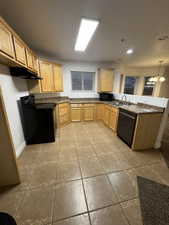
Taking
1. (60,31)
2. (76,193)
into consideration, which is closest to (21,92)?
(60,31)

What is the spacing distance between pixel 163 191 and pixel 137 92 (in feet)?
18.9

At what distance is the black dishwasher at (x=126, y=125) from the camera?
2342 millimetres

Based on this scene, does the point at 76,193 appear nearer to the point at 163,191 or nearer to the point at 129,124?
the point at 163,191

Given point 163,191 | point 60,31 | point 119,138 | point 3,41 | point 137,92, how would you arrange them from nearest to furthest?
point 3,41, point 163,191, point 60,31, point 119,138, point 137,92

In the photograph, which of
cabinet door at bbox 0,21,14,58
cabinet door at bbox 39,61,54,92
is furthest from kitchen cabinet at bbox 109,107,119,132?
cabinet door at bbox 0,21,14,58

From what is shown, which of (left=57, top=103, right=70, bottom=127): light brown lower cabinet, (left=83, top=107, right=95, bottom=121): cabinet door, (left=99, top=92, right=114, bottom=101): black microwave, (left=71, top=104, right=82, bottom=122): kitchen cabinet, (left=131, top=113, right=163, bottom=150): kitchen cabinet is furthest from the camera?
(left=99, top=92, right=114, bottom=101): black microwave

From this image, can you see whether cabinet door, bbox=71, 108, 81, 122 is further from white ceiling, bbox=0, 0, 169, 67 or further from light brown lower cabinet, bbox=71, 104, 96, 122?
white ceiling, bbox=0, 0, 169, 67

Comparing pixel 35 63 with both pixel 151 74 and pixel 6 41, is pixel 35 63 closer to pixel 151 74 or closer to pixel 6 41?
pixel 6 41

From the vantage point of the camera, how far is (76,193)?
4.55 ft

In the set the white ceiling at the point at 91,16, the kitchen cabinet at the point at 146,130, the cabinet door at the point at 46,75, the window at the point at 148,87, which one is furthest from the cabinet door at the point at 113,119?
the window at the point at 148,87

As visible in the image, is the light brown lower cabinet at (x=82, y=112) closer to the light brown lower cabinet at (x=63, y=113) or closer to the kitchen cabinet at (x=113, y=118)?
the light brown lower cabinet at (x=63, y=113)

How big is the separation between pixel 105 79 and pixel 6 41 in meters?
3.52

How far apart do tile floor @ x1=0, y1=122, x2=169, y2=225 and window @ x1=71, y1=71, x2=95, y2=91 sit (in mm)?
2905

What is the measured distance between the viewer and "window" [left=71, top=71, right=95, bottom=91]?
14.7ft
